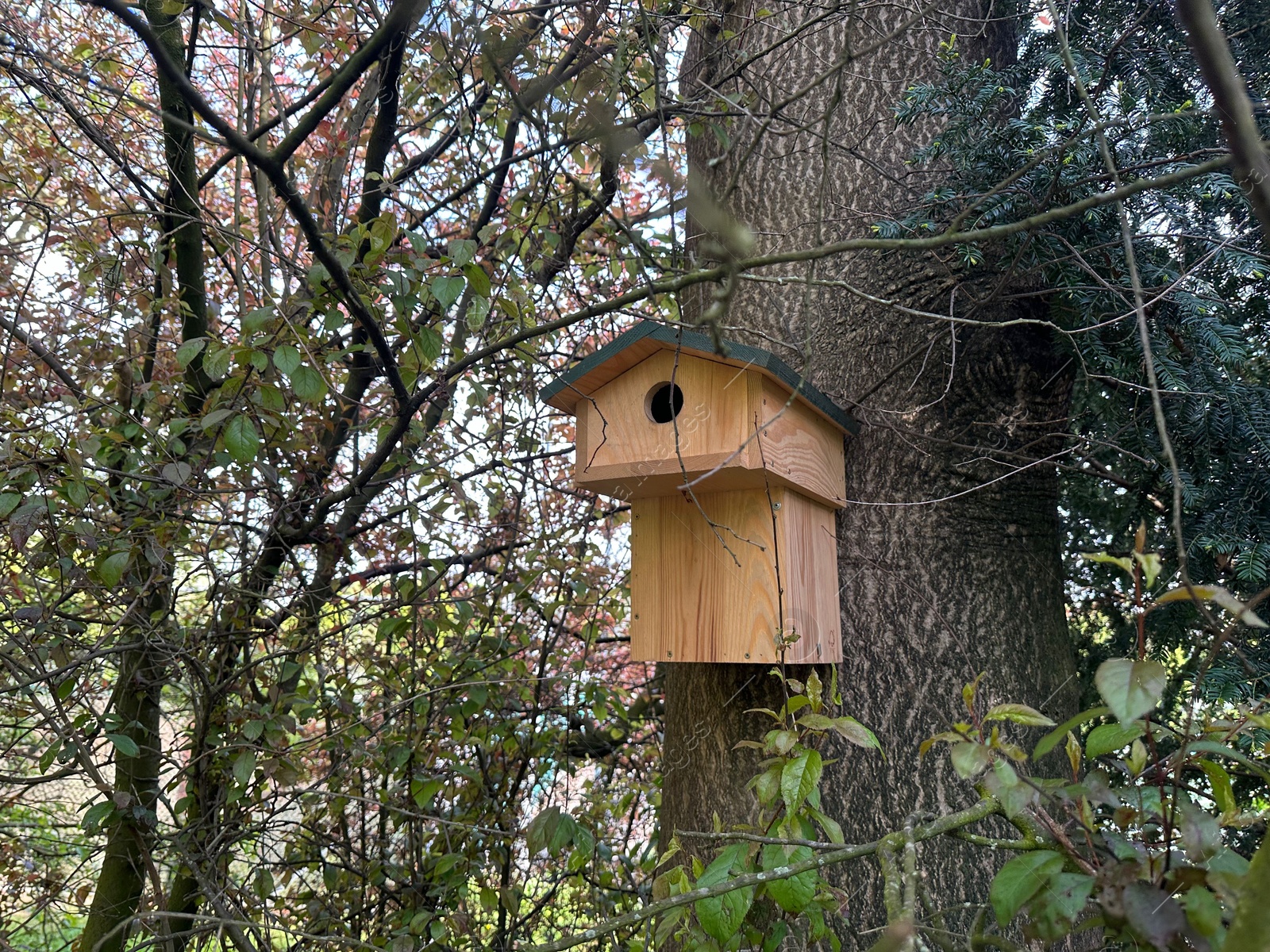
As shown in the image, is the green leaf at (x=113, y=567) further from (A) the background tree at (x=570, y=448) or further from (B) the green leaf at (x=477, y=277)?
(B) the green leaf at (x=477, y=277)

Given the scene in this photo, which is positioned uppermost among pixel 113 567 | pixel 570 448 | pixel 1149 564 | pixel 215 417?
pixel 570 448

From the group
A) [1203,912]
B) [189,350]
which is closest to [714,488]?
[189,350]

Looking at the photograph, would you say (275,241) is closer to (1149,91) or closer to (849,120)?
(849,120)

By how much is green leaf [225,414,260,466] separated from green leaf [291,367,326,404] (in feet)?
0.42

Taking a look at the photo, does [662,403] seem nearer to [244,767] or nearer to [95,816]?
[244,767]

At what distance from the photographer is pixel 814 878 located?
1.38m

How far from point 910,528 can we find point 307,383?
1.57 meters

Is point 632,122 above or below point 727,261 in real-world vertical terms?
above

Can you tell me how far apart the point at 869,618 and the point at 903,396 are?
613 millimetres

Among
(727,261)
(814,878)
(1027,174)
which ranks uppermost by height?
(1027,174)

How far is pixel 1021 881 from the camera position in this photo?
95 cm

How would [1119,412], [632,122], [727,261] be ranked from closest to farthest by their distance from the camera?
[727,261]
[1119,412]
[632,122]

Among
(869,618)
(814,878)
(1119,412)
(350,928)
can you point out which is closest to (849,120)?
(1119,412)

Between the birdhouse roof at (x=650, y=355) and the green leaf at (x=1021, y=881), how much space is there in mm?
1094
